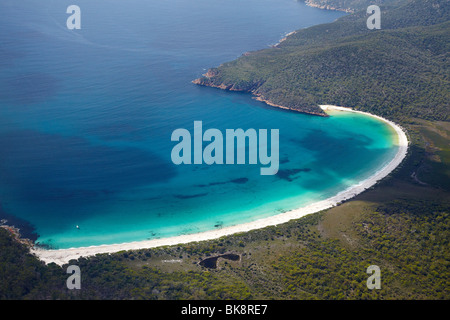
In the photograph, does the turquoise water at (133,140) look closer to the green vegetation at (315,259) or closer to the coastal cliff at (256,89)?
the coastal cliff at (256,89)

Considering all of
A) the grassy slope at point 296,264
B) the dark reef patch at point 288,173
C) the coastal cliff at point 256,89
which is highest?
the coastal cliff at point 256,89

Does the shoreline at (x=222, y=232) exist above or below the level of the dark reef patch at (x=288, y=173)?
below

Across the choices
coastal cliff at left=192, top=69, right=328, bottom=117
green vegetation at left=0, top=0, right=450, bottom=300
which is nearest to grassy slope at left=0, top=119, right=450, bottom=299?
green vegetation at left=0, top=0, right=450, bottom=300

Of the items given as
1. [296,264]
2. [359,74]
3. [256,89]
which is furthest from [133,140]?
[359,74]

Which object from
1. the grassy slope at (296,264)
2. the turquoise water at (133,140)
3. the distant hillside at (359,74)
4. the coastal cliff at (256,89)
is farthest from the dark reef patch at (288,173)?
the distant hillside at (359,74)

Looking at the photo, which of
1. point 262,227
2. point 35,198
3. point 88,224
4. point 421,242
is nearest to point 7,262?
point 88,224

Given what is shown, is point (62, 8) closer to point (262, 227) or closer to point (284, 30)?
point (284, 30)

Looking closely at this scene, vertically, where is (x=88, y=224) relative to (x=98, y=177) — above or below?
below
